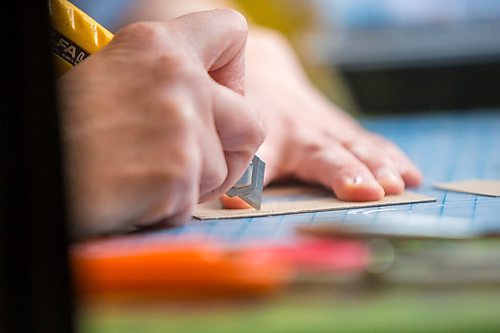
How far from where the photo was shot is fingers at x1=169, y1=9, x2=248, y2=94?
19.6 inches

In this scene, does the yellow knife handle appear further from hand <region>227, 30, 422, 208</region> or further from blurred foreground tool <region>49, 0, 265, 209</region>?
hand <region>227, 30, 422, 208</region>

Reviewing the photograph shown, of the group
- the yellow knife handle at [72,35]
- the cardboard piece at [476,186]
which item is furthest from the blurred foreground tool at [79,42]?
the cardboard piece at [476,186]

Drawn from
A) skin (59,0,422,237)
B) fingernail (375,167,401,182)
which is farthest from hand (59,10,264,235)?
fingernail (375,167,401,182)

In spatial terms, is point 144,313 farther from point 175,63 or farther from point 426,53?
point 426,53

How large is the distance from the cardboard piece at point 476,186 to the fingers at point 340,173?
5 centimetres

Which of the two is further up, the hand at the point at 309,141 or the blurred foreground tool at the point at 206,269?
the hand at the point at 309,141

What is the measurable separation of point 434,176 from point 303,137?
0.51 feet

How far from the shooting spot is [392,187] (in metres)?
0.56

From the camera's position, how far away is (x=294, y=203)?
555 mm

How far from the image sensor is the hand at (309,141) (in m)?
0.59

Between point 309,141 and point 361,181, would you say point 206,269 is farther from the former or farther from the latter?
point 309,141

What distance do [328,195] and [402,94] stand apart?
0.66 meters

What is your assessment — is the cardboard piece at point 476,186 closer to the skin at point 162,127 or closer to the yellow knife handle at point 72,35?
the skin at point 162,127

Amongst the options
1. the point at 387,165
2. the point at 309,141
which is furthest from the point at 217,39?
the point at 309,141
